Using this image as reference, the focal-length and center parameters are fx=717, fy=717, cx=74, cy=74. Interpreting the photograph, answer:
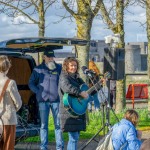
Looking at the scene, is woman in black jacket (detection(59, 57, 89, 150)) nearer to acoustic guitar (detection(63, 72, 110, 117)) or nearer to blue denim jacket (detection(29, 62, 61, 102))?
acoustic guitar (detection(63, 72, 110, 117))

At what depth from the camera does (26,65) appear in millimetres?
13367

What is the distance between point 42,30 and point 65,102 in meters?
11.6

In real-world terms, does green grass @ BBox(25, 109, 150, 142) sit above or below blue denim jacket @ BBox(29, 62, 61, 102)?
below

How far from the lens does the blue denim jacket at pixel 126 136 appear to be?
9555 mm

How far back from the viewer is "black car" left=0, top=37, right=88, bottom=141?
12242 mm

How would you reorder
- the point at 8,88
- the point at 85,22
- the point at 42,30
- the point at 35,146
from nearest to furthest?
the point at 8,88, the point at 35,146, the point at 85,22, the point at 42,30

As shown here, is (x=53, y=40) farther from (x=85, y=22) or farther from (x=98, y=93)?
(x=85, y=22)

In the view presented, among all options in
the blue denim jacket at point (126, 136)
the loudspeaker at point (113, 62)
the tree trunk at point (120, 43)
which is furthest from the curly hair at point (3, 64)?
the tree trunk at point (120, 43)

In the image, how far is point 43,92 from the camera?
1232 centimetres

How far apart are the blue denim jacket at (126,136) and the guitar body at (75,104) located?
1.79m

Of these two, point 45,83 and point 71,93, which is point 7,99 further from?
point 45,83

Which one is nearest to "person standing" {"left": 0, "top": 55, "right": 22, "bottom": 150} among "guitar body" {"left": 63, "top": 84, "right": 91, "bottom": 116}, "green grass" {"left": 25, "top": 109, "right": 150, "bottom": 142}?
"guitar body" {"left": 63, "top": 84, "right": 91, "bottom": 116}

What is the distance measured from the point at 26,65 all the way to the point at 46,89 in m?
1.20

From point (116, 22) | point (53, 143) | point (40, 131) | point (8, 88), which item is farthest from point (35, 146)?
point (116, 22)
